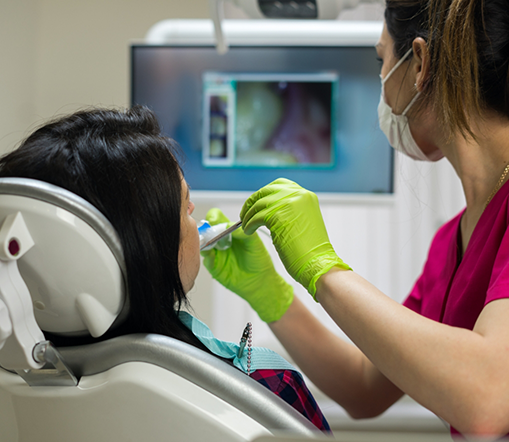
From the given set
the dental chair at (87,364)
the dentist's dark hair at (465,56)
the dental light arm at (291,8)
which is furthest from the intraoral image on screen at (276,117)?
the dental chair at (87,364)

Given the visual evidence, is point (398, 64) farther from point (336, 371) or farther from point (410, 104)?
point (336, 371)

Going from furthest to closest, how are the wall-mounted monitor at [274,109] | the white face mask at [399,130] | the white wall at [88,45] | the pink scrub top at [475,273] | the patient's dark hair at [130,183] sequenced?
the white wall at [88,45], the wall-mounted monitor at [274,109], the white face mask at [399,130], the pink scrub top at [475,273], the patient's dark hair at [130,183]

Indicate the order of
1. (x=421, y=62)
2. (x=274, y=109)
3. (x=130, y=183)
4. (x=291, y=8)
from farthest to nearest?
(x=274, y=109)
(x=291, y=8)
(x=421, y=62)
(x=130, y=183)

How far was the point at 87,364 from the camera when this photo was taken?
2.06ft

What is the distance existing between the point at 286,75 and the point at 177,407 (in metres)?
1.54

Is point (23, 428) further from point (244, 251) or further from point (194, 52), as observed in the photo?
point (194, 52)

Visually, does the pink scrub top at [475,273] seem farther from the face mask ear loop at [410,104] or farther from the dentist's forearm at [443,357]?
the face mask ear loop at [410,104]

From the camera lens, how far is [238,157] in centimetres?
188

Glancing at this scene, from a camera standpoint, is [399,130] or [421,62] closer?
[421,62]

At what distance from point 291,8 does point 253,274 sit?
88cm

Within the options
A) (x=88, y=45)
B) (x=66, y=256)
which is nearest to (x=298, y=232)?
(x=66, y=256)

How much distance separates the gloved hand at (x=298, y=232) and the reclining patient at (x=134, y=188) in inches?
6.4

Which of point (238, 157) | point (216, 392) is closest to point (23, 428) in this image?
point (216, 392)

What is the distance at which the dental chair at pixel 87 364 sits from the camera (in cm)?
54
